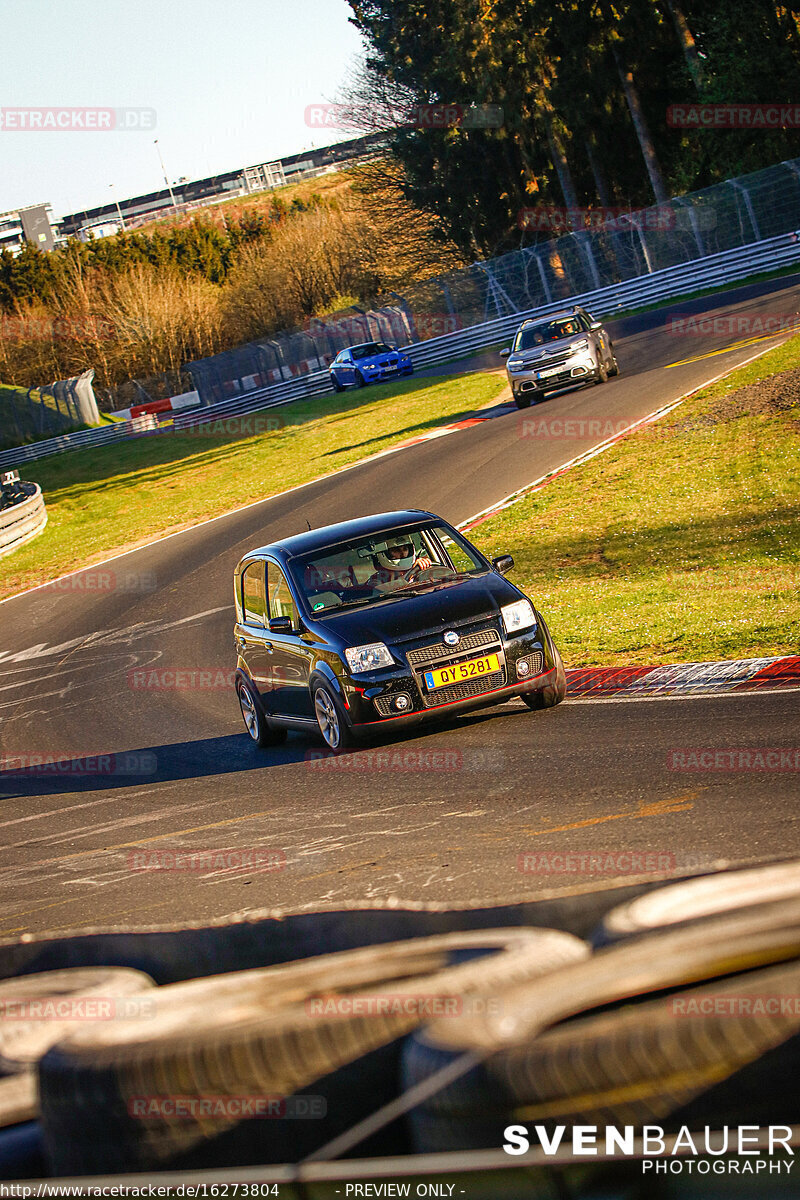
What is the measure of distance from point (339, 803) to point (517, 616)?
2.18 metres

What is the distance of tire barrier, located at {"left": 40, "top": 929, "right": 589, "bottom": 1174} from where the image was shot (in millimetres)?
2717

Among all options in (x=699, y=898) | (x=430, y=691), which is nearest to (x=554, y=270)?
(x=430, y=691)

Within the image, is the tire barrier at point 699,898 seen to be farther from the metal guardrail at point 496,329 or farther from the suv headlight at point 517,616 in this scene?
the metal guardrail at point 496,329

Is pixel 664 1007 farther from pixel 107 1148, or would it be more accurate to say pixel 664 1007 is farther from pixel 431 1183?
pixel 107 1148

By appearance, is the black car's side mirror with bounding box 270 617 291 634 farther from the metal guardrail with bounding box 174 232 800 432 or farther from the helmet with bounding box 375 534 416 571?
the metal guardrail with bounding box 174 232 800 432

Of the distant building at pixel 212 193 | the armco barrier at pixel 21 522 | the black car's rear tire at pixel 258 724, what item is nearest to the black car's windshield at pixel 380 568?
the black car's rear tire at pixel 258 724

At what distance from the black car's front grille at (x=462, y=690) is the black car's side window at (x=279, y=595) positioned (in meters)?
1.61

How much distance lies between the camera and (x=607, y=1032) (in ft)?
7.80

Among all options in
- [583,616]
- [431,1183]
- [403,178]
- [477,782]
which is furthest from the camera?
[403,178]

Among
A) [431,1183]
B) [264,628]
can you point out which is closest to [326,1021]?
[431,1183]

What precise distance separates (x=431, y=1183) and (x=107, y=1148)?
91 cm

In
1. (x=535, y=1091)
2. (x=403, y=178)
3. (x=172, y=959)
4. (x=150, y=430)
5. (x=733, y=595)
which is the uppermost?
(x=403, y=178)

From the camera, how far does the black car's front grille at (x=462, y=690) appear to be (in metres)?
9.10

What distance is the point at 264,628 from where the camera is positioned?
10.8 m
